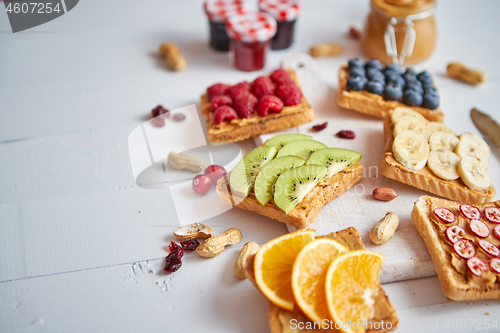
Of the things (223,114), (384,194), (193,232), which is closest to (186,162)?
(223,114)

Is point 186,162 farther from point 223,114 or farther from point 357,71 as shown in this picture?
point 357,71

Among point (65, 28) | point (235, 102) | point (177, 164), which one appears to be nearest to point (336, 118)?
point (235, 102)

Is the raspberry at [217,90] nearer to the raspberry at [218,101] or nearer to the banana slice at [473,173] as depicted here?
the raspberry at [218,101]

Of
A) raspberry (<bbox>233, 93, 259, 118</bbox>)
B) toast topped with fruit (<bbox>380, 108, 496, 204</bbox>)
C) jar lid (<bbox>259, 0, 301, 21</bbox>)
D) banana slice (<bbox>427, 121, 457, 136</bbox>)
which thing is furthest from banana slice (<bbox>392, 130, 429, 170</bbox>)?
jar lid (<bbox>259, 0, 301, 21</bbox>)

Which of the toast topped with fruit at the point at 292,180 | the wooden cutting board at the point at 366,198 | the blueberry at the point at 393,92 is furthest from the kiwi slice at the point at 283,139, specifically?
the blueberry at the point at 393,92

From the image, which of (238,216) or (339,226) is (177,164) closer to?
(238,216)
